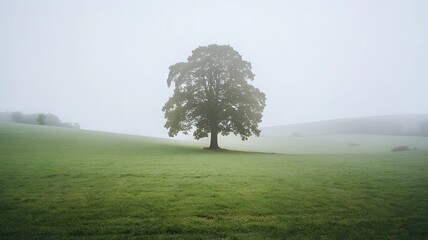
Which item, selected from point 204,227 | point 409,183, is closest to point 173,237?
point 204,227

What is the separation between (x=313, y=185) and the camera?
55.8 feet

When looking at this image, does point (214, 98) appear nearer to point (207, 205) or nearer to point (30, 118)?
point (207, 205)

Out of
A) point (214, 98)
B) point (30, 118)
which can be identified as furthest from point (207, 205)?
point (30, 118)

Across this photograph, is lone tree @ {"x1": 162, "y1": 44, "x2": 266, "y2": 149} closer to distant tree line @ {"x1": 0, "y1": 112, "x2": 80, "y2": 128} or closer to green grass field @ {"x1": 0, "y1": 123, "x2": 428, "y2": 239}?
green grass field @ {"x1": 0, "y1": 123, "x2": 428, "y2": 239}

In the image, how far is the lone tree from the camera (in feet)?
140

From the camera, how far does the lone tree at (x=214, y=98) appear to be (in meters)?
42.7

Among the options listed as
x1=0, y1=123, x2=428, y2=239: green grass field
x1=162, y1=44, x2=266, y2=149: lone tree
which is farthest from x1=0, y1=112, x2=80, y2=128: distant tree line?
x1=0, y1=123, x2=428, y2=239: green grass field

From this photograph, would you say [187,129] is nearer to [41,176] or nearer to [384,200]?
[41,176]

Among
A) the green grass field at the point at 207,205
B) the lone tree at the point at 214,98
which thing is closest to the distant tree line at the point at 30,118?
the lone tree at the point at 214,98

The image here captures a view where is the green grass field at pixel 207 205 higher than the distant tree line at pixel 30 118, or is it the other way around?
the distant tree line at pixel 30 118

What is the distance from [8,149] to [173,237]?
31.0m

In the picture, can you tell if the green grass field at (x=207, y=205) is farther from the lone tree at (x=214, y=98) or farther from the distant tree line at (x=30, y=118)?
the distant tree line at (x=30, y=118)

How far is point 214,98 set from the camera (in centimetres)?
4372

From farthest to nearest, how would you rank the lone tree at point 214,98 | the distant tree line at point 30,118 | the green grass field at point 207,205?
the distant tree line at point 30,118 < the lone tree at point 214,98 < the green grass field at point 207,205
